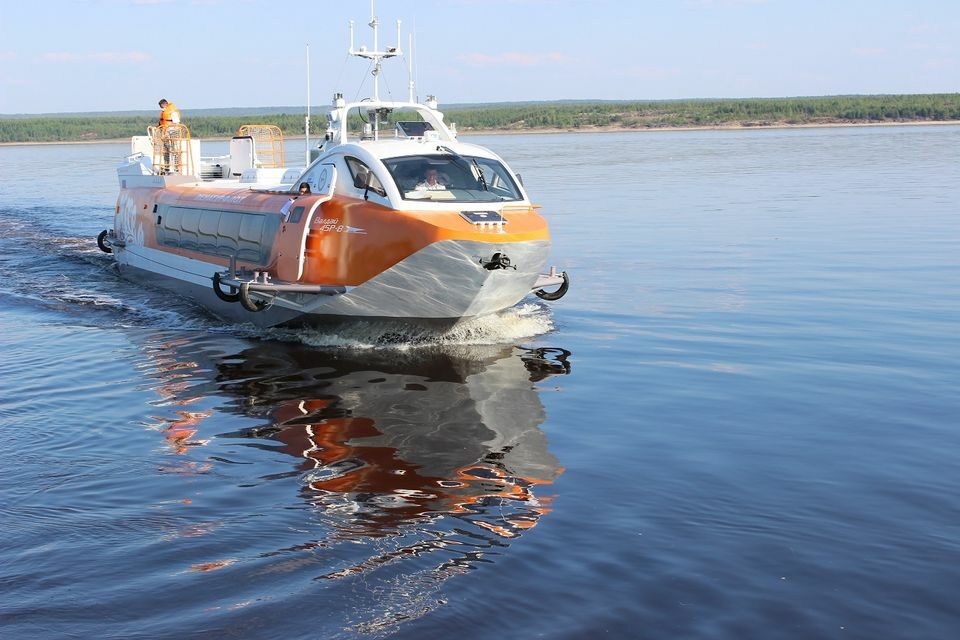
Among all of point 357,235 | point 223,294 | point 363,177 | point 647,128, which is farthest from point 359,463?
point 647,128

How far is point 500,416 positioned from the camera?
32.9ft

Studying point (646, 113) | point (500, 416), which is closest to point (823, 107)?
point (646, 113)

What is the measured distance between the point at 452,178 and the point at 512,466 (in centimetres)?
531

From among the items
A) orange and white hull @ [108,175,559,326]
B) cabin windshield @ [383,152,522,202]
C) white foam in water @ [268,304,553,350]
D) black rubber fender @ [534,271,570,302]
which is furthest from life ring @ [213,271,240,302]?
black rubber fender @ [534,271,570,302]

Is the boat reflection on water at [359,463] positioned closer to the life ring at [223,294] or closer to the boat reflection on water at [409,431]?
the boat reflection on water at [409,431]

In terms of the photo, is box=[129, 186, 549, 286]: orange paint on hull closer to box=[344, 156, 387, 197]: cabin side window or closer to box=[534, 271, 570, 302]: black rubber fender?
box=[344, 156, 387, 197]: cabin side window

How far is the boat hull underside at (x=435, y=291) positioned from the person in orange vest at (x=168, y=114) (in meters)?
7.14

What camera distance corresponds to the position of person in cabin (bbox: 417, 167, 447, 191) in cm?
1248

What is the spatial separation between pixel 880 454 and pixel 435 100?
9.31 m

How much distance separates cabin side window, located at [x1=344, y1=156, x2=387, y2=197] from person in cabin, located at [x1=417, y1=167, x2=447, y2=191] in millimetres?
473

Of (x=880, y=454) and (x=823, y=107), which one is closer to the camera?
(x=880, y=454)

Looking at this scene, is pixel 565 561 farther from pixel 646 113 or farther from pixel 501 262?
pixel 646 113

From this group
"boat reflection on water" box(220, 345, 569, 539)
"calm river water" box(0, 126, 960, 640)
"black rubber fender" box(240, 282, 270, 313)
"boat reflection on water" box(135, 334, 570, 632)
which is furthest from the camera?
"black rubber fender" box(240, 282, 270, 313)

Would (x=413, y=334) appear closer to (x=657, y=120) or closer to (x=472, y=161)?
(x=472, y=161)
